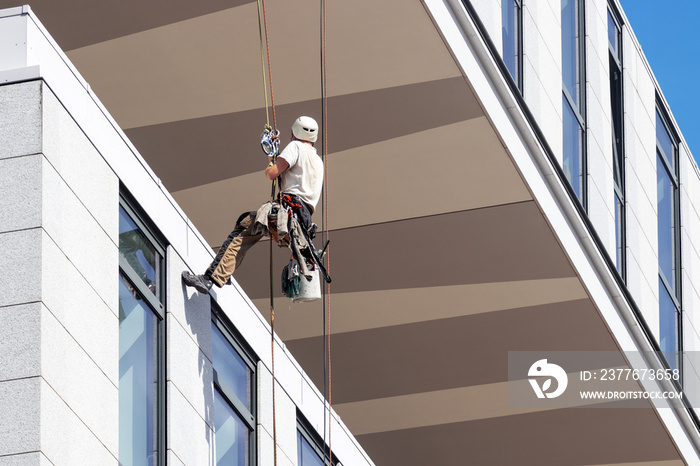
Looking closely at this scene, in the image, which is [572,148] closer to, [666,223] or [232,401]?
[666,223]

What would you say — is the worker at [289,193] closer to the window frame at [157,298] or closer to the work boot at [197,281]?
A: the work boot at [197,281]

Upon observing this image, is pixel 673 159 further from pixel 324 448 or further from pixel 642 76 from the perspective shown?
pixel 324 448

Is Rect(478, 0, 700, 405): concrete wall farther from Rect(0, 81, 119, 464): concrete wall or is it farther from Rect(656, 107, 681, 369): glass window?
Rect(0, 81, 119, 464): concrete wall

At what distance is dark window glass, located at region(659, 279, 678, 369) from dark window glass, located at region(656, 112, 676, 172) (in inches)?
114

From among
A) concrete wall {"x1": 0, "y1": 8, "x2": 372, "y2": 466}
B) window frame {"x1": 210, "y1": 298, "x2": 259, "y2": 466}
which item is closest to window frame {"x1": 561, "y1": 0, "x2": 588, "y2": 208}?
window frame {"x1": 210, "y1": 298, "x2": 259, "y2": 466}

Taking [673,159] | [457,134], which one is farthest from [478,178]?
[673,159]

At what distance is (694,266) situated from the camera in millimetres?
32031

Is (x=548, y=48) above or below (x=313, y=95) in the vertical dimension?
above

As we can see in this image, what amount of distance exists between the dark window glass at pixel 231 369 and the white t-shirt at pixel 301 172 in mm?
1866

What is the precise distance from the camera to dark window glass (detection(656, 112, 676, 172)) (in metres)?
31.0

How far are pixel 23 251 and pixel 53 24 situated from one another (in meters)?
10.2

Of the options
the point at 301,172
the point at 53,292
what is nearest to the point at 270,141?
the point at 301,172

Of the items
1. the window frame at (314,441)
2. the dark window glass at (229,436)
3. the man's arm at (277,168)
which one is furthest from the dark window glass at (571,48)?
the dark window glass at (229,436)

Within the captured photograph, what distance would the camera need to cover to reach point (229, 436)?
1645 cm
